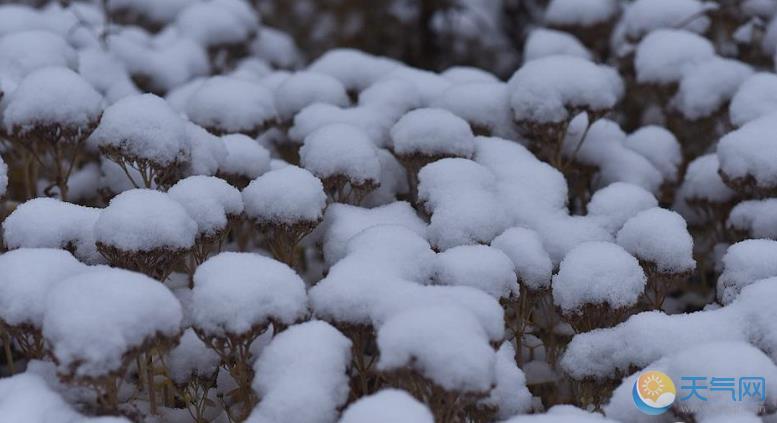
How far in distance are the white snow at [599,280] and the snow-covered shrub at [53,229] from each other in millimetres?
1249

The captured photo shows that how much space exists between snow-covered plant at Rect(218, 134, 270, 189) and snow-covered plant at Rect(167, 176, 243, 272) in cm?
31

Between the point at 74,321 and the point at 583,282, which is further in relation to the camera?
the point at 583,282

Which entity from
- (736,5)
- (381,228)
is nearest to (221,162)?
(381,228)

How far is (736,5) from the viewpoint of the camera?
3.67 m

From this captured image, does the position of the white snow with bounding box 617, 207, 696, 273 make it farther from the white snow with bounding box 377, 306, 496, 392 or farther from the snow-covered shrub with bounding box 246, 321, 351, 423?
the snow-covered shrub with bounding box 246, 321, 351, 423

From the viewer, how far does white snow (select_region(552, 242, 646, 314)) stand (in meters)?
2.11

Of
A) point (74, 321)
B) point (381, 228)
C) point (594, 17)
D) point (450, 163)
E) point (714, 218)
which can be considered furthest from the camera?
point (594, 17)

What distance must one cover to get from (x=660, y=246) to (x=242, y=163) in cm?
132

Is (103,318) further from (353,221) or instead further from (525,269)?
(525,269)

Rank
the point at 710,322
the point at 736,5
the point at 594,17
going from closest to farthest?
the point at 710,322 → the point at 736,5 → the point at 594,17

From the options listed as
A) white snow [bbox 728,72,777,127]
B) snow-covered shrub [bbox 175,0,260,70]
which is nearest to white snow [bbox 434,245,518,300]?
white snow [bbox 728,72,777,127]

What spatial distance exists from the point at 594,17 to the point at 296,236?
2.30 meters

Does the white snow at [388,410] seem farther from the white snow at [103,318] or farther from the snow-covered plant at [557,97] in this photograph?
the snow-covered plant at [557,97]

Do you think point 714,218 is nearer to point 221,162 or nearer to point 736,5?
point 736,5
